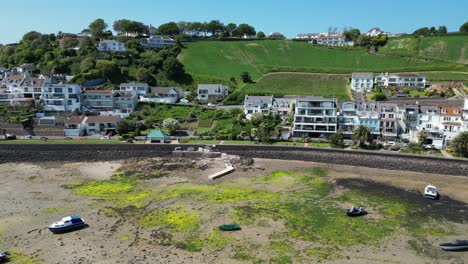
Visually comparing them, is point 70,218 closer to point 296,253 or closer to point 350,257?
point 296,253

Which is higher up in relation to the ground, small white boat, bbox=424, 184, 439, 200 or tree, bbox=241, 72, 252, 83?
tree, bbox=241, 72, 252, 83

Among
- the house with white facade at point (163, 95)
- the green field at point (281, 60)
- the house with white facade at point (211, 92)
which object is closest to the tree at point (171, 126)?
the house with white facade at point (163, 95)

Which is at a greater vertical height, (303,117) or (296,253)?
(303,117)

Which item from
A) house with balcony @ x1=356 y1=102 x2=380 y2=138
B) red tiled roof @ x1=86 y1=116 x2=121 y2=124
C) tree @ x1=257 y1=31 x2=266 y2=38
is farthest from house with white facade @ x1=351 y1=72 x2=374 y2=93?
tree @ x1=257 y1=31 x2=266 y2=38

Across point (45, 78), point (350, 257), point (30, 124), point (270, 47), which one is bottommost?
point (350, 257)

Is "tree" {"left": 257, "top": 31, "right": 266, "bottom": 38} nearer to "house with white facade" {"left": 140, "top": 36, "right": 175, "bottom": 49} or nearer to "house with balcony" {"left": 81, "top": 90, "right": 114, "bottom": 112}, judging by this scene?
"house with white facade" {"left": 140, "top": 36, "right": 175, "bottom": 49}

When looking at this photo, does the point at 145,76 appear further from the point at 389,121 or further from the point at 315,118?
the point at 389,121

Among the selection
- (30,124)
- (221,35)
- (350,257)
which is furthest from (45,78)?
(221,35)

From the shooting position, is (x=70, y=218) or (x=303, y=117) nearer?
(x=70, y=218)

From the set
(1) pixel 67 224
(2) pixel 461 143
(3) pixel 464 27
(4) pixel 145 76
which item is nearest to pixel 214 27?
(4) pixel 145 76
